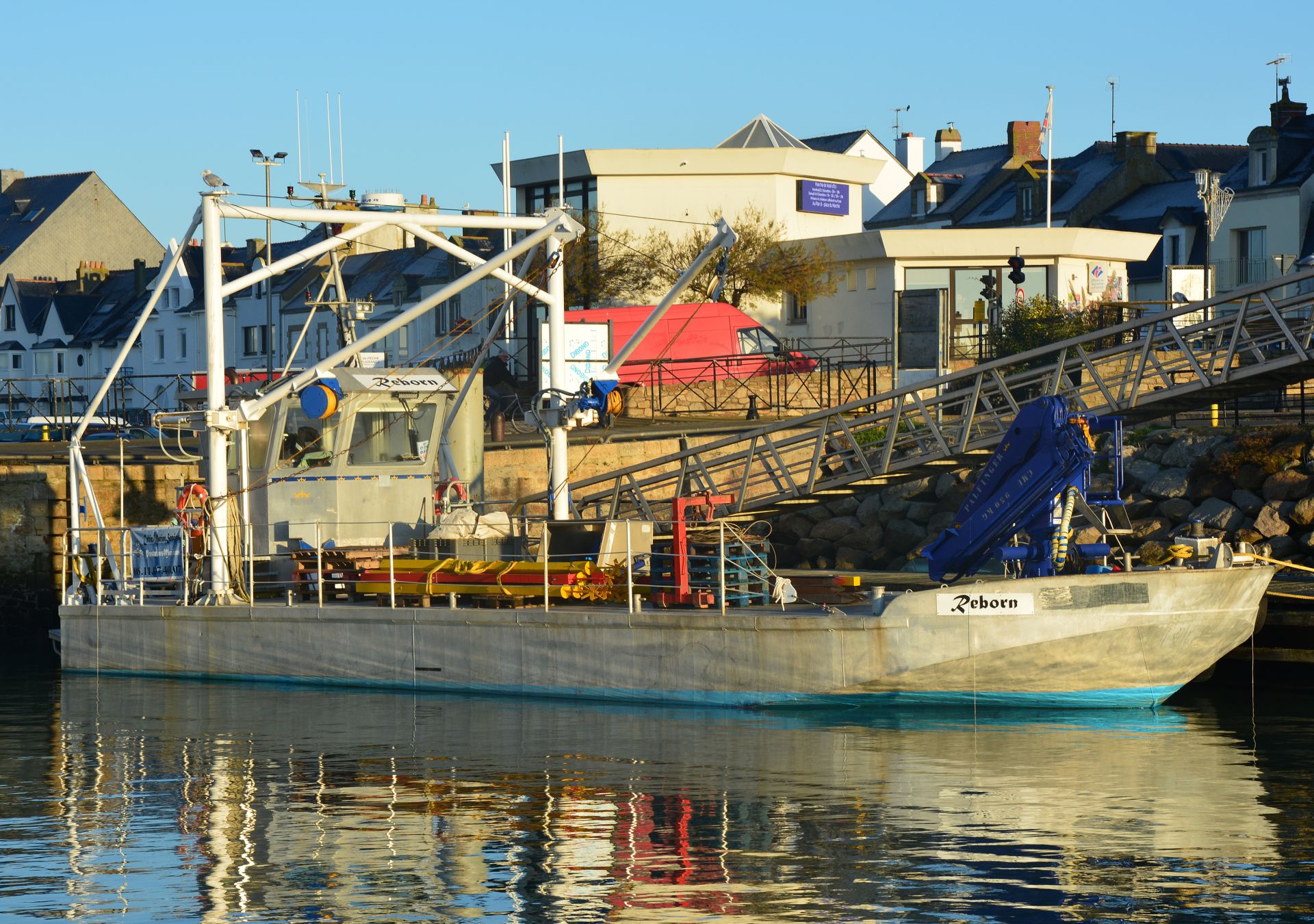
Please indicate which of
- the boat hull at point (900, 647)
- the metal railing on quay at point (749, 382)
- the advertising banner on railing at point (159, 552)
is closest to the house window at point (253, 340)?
the metal railing on quay at point (749, 382)

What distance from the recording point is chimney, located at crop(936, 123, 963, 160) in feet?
277

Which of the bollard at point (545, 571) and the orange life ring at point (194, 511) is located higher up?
the orange life ring at point (194, 511)

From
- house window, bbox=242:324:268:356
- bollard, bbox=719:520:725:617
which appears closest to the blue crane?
bollard, bbox=719:520:725:617

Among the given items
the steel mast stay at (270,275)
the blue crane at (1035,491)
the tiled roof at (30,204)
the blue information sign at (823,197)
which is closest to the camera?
the blue crane at (1035,491)

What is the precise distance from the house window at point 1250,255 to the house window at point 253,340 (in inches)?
1606

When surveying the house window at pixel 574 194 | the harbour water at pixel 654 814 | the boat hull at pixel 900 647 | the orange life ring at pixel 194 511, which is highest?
the house window at pixel 574 194

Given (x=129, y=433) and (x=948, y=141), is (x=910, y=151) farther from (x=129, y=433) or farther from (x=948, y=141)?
(x=129, y=433)

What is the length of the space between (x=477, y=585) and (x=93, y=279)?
245 ft

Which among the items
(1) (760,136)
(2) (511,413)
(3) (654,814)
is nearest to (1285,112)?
(1) (760,136)

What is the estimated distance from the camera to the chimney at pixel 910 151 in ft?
284

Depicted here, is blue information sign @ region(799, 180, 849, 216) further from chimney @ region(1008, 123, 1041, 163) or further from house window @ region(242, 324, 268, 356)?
house window @ region(242, 324, 268, 356)

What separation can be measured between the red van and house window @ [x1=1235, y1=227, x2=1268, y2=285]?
22.7 meters

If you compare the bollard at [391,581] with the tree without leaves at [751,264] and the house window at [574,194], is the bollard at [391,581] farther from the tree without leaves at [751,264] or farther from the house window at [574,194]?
the house window at [574,194]

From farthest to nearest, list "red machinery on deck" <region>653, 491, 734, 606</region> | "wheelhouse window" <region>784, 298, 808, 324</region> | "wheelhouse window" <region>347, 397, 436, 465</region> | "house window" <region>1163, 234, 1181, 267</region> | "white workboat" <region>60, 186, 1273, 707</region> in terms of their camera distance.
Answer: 1. "house window" <region>1163, 234, 1181, 267</region>
2. "wheelhouse window" <region>784, 298, 808, 324</region>
3. "wheelhouse window" <region>347, 397, 436, 465</region>
4. "red machinery on deck" <region>653, 491, 734, 606</region>
5. "white workboat" <region>60, 186, 1273, 707</region>
